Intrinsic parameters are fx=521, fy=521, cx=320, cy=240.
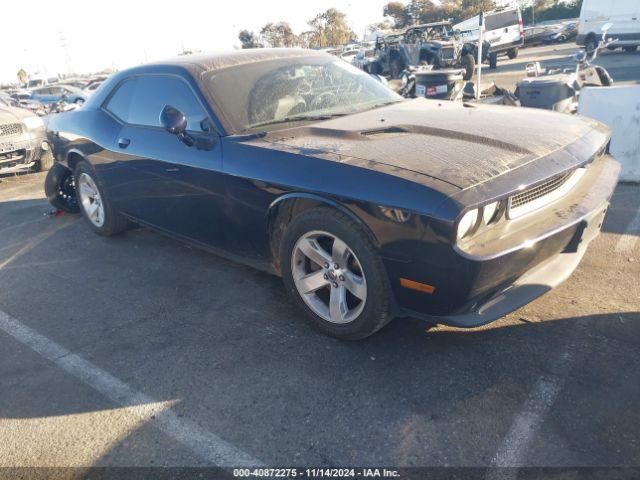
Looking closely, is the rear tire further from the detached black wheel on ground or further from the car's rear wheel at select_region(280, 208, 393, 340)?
the car's rear wheel at select_region(280, 208, 393, 340)

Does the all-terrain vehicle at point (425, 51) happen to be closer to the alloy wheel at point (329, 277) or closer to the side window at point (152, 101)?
the side window at point (152, 101)

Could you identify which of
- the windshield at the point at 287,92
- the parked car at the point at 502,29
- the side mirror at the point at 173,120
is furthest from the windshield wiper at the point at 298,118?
the parked car at the point at 502,29

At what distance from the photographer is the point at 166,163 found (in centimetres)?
364

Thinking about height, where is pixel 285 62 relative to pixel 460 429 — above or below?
above

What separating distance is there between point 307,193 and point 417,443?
51.5 inches

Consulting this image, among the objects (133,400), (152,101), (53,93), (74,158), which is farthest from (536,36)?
(133,400)

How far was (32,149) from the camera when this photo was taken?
8.08 m

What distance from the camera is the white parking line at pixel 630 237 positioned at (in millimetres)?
3824

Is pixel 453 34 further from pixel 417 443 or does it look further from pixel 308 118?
pixel 417 443

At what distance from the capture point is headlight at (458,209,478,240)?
2248 mm

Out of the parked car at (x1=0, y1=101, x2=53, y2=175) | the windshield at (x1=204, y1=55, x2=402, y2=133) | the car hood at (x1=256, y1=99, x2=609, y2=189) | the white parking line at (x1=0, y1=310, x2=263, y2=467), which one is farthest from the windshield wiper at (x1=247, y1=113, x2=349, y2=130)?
the parked car at (x1=0, y1=101, x2=53, y2=175)

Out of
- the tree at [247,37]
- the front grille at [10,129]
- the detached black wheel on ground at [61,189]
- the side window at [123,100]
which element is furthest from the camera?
the tree at [247,37]

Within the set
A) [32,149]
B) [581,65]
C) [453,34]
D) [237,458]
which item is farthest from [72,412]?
[453,34]

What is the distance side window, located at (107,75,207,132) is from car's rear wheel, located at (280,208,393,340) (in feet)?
3.82
